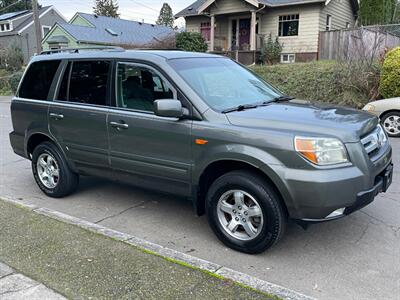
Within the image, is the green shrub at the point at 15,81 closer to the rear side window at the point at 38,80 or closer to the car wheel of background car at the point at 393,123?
the rear side window at the point at 38,80

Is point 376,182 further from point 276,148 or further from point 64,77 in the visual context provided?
point 64,77

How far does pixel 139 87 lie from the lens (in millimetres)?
4465

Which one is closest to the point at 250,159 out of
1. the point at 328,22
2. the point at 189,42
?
the point at 189,42

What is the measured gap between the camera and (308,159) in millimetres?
3355

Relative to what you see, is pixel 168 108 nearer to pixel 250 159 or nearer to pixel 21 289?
pixel 250 159

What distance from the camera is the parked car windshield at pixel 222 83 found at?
4168 mm

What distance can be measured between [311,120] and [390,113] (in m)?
6.30

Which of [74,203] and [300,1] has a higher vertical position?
[300,1]

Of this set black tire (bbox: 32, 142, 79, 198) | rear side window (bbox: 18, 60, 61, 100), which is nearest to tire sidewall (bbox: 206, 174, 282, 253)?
black tire (bbox: 32, 142, 79, 198)

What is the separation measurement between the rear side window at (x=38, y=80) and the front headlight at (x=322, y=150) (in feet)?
11.2

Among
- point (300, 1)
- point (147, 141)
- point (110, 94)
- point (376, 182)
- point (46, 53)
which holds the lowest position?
point (376, 182)

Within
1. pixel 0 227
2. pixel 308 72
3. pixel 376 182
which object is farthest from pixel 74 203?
pixel 308 72

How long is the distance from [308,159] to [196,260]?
4.16 ft

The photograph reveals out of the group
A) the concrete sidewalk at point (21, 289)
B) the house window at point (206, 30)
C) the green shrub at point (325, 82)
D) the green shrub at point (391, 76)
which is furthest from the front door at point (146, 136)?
Answer: the house window at point (206, 30)
